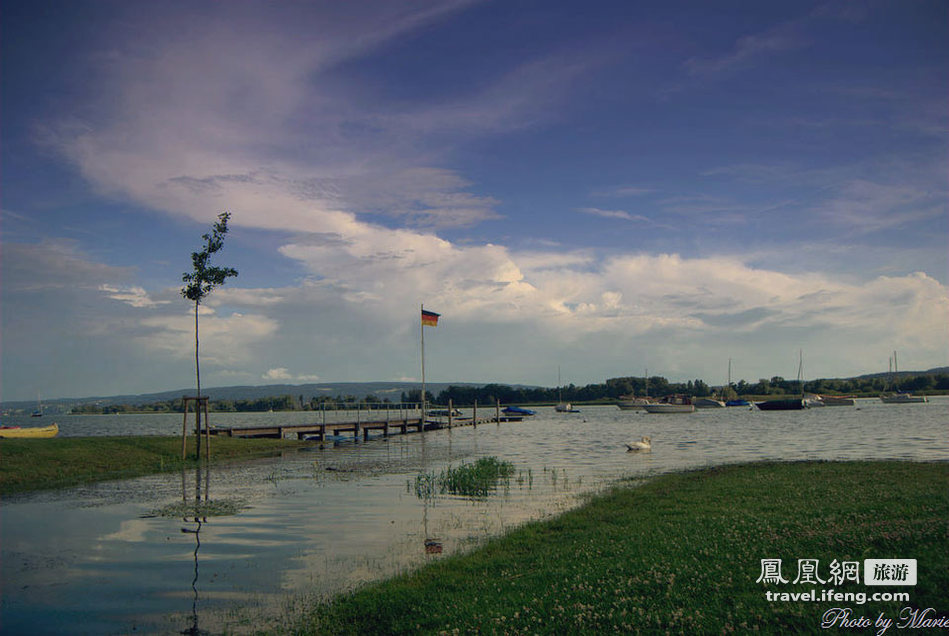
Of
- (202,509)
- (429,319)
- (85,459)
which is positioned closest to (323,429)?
(429,319)

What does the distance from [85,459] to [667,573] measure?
1318 inches

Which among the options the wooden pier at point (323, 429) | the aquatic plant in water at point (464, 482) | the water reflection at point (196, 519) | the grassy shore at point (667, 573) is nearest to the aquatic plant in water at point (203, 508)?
the water reflection at point (196, 519)

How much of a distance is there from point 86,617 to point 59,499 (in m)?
15.5

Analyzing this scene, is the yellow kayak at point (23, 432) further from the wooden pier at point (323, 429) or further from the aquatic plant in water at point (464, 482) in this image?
the aquatic plant in water at point (464, 482)

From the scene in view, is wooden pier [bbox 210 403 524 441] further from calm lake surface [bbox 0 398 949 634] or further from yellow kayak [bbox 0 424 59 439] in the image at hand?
yellow kayak [bbox 0 424 59 439]

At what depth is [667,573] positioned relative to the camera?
1091 centimetres

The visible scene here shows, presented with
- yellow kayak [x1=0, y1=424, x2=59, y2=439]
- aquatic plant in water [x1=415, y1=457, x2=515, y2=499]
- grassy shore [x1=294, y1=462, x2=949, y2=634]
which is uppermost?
grassy shore [x1=294, y1=462, x2=949, y2=634]

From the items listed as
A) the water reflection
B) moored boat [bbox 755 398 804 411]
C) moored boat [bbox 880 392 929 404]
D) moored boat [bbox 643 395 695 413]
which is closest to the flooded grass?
the water reflection

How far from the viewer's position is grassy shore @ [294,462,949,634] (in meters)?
8.88

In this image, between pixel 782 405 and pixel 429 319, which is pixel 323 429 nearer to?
pixel 429 319

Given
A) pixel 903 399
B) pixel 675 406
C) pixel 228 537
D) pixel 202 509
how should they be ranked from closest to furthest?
pixel 228 537, pixel 202 509, pixel 675 406, pixel 903 399

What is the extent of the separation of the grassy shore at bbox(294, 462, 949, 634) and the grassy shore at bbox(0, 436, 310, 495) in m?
22.9

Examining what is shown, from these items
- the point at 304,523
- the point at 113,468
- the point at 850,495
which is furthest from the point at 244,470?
the point at 850,495

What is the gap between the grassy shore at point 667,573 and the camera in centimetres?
888
